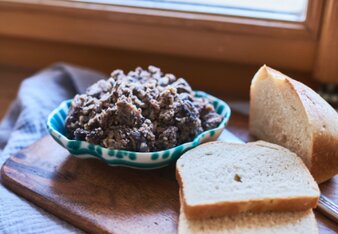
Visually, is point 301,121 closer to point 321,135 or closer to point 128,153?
point 321,135

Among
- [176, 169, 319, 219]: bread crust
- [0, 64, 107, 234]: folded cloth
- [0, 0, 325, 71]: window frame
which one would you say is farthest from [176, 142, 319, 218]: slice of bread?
[0, 0, 325, 71]: window frame

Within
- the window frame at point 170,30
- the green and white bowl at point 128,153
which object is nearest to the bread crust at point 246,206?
the green and white bowl at point 128,153

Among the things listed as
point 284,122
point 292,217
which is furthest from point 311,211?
point 284,122

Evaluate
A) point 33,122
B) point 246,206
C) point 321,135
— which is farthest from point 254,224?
point 33,122

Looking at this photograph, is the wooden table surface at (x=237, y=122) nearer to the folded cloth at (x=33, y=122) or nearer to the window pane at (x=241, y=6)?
the folded cloth at (x=33, y=122)

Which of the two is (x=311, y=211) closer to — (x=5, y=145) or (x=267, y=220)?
(x=267, y=220)
